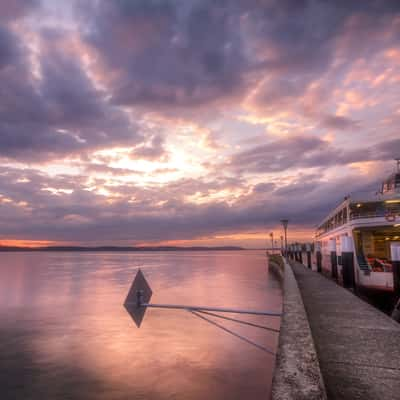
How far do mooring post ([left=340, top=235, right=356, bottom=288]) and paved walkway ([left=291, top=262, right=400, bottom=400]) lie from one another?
9060 mm

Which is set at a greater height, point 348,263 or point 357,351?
point 348,263

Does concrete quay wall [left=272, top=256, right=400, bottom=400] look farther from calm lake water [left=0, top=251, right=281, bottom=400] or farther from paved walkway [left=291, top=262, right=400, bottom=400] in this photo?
calm lake water [left=0, top=251, right=281, bottom=400]

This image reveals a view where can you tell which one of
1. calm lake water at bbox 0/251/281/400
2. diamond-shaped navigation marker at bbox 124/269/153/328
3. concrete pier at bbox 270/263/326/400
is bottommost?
calm lake water at bbox 0/251/281/400

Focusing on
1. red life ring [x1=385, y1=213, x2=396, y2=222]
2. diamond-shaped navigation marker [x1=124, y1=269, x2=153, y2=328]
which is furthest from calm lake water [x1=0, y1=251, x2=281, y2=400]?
red life ring [x1=385, y1=213, x2=396, y2=222]

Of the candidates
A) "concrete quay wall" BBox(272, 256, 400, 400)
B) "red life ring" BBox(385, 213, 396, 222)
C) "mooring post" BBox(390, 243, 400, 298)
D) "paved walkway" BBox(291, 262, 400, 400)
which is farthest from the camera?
"red life ring" BBox(385, 213, 396, 222)

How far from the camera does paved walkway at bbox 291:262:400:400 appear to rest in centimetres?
432

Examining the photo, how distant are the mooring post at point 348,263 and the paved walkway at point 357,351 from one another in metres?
9.06

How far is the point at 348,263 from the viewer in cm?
1897

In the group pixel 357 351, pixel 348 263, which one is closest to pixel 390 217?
pixel 348 263

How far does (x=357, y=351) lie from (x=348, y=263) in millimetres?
14430

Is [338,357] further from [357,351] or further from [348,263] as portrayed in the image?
[348,263]

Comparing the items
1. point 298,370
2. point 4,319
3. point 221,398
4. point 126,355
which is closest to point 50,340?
point 126,355

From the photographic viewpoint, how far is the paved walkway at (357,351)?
432 cm

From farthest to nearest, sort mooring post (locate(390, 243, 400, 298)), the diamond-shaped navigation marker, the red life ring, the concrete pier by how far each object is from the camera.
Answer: the red life ring
mooring post (locate(390, 243, 400, 298))
the diamond-shaped navigation marker
the concrete pier
